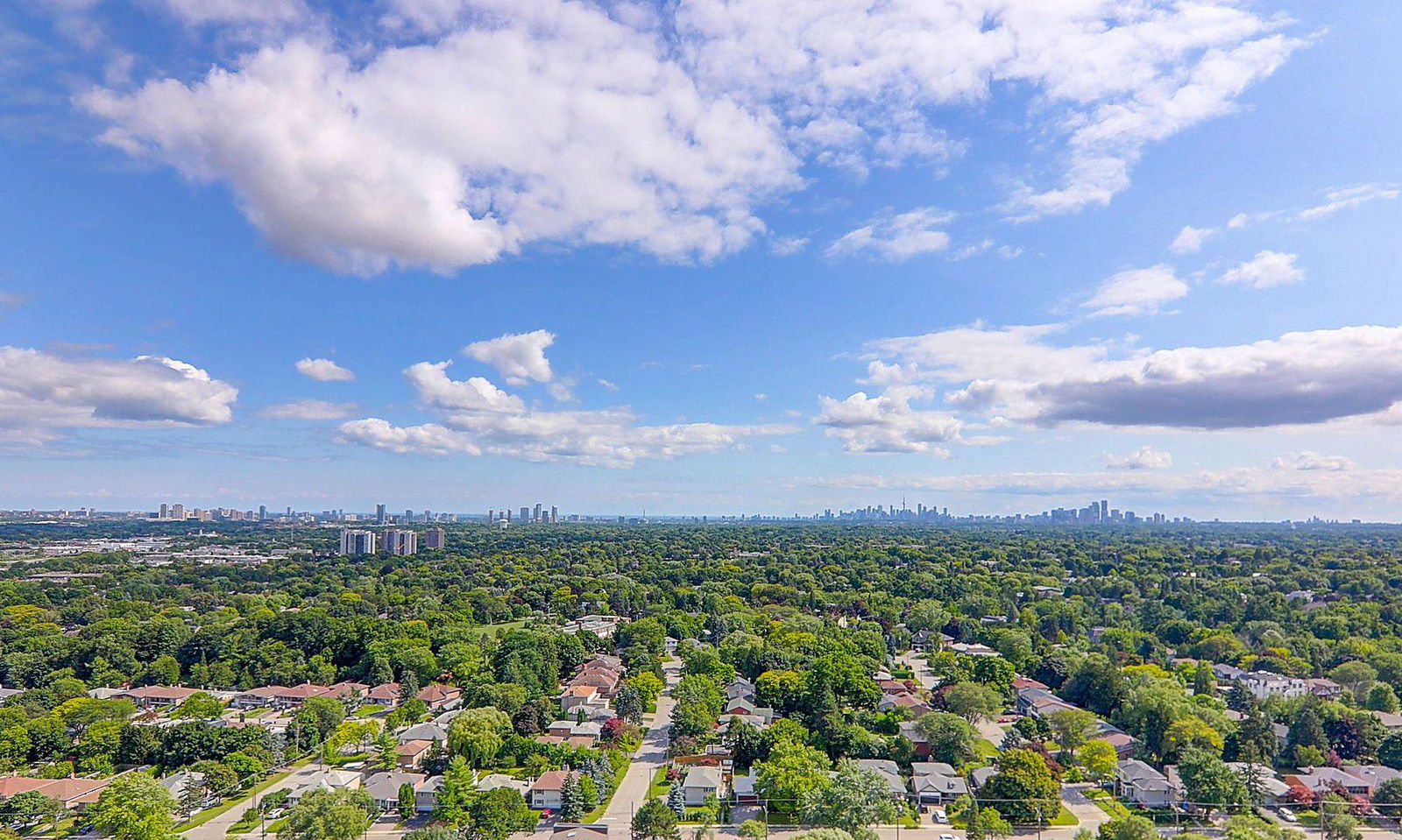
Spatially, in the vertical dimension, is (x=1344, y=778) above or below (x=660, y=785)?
above

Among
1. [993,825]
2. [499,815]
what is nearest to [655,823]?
[499,815]

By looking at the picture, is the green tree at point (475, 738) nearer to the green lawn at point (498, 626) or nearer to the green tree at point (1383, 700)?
the green lawn at point (498, 626)

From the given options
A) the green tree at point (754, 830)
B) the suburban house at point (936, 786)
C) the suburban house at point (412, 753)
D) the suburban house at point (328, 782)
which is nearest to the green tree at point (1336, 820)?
the suburban house at point (936, 786)

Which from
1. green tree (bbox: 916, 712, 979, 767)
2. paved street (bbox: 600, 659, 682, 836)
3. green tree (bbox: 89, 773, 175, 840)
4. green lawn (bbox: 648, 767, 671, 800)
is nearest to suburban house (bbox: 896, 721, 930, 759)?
green tree (bbox: 916, 712, 979, 767)

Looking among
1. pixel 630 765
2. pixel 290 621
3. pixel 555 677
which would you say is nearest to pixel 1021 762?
pixel 630 765

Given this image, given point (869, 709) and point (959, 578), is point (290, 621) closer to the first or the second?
point (869, 709)

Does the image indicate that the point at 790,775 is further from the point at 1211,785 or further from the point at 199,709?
the point at 199,709

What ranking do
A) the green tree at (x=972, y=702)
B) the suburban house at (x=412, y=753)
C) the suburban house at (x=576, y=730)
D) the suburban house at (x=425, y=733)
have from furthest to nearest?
the green tree at (x=972, y=702), the suburban house at (x=576, y=730), the suburban house at (x=425, y=733), the suburban house at (x=412, y=753)
